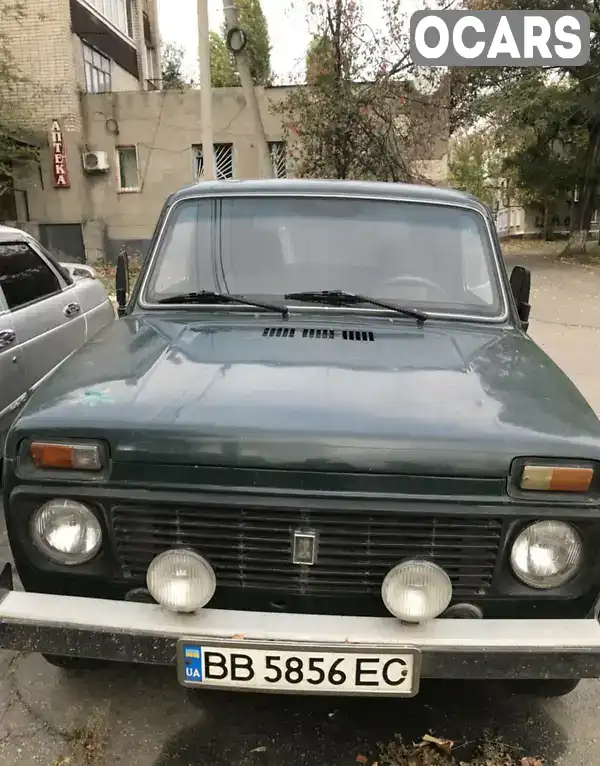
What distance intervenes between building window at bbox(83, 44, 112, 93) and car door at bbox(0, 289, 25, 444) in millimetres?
16908

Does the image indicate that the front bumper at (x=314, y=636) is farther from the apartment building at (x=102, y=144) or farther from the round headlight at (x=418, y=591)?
the apartment building at (x=102, y=144)

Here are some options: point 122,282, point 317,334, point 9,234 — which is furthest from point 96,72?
point 317,334

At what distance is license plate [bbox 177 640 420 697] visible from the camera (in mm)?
2037

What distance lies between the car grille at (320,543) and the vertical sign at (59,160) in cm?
1883

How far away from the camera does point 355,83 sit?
1498cm

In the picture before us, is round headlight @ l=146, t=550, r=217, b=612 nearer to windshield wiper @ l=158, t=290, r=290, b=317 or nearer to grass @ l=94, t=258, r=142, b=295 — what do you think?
windshield wiper @ l=158, t=290, r=290, b=317

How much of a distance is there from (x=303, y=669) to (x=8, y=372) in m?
3.21

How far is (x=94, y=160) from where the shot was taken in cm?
1911

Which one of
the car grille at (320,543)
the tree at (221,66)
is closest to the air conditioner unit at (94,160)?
the car grille at (320,543)

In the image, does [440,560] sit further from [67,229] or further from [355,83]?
[67,229]

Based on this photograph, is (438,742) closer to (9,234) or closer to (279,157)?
(9,234)

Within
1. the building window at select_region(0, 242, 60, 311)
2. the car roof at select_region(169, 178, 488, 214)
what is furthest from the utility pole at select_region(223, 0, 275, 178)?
the car roof at select_region(169, 178, 488, 214)

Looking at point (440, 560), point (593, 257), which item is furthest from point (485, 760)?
point (593, 257)

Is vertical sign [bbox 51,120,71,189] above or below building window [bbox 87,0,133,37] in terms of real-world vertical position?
below
